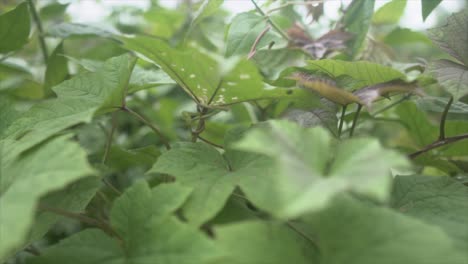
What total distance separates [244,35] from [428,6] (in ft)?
1.19

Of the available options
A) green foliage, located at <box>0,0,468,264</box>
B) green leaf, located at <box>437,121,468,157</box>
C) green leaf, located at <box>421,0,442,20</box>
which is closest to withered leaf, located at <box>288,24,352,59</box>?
green foliage, located at <box>0,0,468,264</box>

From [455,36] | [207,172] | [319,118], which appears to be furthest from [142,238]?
[455,36]

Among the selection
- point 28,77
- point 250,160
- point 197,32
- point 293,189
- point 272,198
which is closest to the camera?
point 293,189

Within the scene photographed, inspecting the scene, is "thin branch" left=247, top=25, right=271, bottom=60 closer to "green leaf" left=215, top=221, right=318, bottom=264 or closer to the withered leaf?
the withered leaf

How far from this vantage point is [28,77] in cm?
127

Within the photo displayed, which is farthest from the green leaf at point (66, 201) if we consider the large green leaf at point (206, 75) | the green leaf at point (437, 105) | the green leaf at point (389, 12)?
the green leaf at point (389, 12)

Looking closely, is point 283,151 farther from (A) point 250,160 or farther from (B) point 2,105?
(B) point 2,105

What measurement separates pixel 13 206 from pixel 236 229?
241 millimetres

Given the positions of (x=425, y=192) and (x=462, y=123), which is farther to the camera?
(x=462, y=123)

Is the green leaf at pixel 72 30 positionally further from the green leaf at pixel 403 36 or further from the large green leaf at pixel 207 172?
the green leaf at pixel 403 36

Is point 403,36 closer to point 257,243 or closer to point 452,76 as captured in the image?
point 452,76

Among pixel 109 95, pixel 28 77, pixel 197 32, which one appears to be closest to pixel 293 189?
pixel 109 95

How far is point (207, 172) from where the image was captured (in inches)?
23.3

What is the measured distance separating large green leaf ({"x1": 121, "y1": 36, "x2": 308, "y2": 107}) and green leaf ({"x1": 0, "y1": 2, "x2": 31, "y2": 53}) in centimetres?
45
